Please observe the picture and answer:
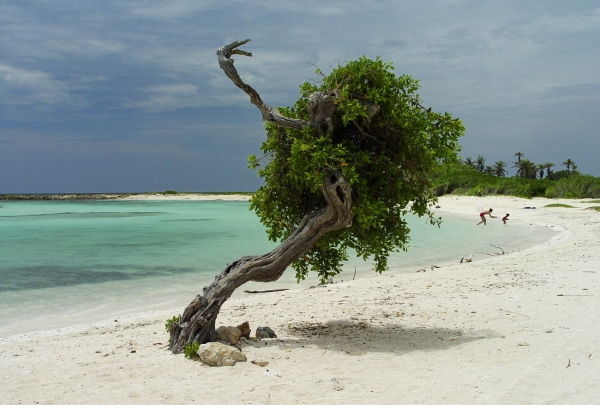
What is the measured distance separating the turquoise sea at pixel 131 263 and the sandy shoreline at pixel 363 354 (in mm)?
2080

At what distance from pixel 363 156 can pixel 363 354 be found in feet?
7.92

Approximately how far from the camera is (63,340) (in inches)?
301

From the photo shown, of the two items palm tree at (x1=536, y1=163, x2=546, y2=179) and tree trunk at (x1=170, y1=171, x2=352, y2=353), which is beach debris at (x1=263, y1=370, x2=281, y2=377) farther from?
palm tree at (x1=536, y1=163, x2=546, y2=179)

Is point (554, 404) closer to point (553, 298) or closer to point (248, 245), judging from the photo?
point (553, 298)

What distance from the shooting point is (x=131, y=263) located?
18.0m

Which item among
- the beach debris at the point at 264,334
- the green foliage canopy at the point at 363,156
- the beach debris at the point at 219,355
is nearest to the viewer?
the beach debris at the point at 219,355

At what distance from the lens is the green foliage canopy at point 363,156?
6.03 meters

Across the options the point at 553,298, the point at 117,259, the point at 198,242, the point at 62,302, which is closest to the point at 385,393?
the point at 553,298

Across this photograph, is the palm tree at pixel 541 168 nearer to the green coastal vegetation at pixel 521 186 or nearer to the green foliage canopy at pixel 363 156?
the green coastal vegetation at pixel 521 186

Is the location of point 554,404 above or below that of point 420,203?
below

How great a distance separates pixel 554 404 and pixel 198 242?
2178cm

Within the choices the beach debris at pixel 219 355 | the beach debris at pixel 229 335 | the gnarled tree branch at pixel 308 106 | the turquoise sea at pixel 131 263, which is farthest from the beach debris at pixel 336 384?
the turquoise sea at pixel 131 263

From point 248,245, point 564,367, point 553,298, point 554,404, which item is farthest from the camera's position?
point 248,245

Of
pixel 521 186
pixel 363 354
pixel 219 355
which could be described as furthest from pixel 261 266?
pixel 521 186
